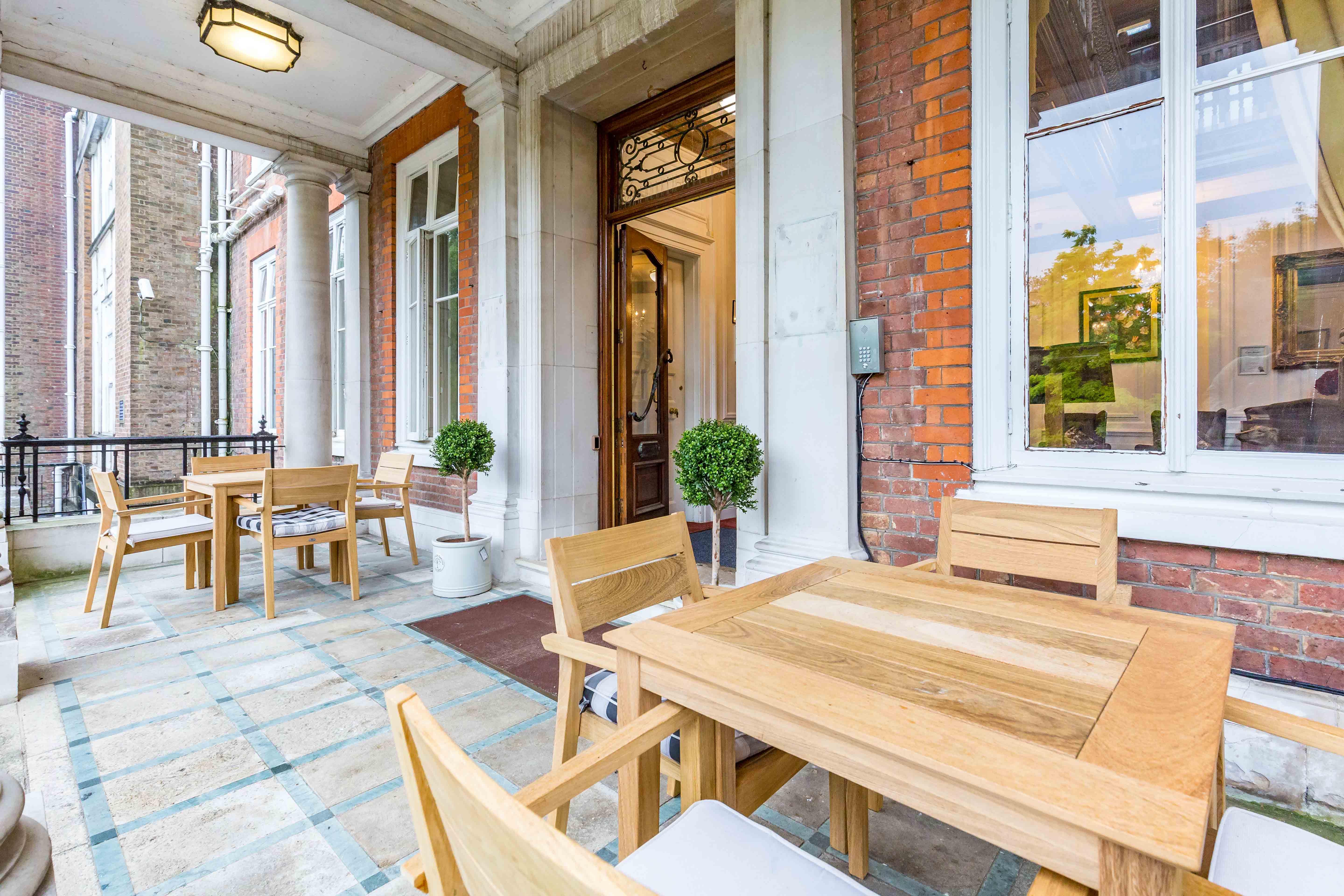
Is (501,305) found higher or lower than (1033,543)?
higher

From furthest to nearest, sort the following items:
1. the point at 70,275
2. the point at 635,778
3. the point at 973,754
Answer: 1. the point at 70,275
2. the point at 635,778
3. the point at 973,754

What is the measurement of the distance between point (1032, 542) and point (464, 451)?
3.08 m

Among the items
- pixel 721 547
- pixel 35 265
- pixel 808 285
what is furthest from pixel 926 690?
pixel 35 265

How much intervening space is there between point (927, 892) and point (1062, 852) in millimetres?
1028

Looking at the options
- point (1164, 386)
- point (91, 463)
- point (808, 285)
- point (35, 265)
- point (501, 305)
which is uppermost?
point (35, 265)

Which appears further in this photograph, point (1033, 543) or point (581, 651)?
point (1033, 543)

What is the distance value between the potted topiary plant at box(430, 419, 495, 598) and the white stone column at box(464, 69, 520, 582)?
221mm

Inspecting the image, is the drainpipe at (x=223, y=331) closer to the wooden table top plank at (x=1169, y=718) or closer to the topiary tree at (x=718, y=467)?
the topiary tree at (x=718, y=467)

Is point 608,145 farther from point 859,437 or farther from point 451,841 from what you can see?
point 451,841

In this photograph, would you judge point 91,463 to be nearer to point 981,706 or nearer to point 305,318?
point 305,318

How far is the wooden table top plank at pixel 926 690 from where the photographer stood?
2.68 ft

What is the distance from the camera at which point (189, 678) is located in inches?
104

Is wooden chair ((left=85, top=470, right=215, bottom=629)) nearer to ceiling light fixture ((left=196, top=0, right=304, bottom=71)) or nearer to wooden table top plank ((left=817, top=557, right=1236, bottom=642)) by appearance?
ceiling light fixture ((left=196, top=0, right=304, bottom=71))

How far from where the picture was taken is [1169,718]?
2.79ft
